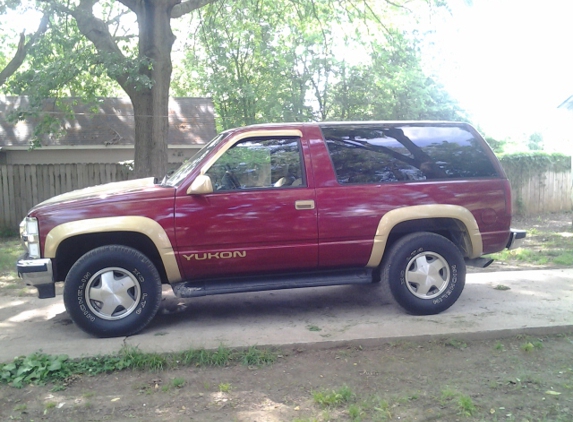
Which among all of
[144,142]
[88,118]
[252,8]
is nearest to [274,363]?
[144,142]

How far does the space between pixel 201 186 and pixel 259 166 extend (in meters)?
0.74

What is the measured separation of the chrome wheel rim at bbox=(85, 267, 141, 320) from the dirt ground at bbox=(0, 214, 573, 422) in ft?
2.94

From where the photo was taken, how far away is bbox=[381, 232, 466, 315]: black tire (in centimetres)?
583

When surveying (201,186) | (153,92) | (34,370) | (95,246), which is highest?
(153,92)

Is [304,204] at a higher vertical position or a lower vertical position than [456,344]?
higher

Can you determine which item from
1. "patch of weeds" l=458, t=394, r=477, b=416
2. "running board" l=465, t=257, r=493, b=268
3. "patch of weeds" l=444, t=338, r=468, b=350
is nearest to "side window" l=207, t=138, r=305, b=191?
"patch of weeds" l=444, t=338, r=468, b=350

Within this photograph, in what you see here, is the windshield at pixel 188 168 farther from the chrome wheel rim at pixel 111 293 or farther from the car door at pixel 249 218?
the chrome wheel rim at pixel 111 293

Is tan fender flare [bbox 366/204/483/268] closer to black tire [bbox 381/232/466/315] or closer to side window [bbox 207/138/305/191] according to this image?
black tire [bbox 381/232/466/315]

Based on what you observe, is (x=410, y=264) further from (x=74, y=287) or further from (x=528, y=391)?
(x=74, y=287)

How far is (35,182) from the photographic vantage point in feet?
44.7

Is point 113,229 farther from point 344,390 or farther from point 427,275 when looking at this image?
point 427,275

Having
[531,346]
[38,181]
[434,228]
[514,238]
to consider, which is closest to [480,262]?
[514,238]

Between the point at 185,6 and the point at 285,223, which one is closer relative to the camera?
the point at 285,223

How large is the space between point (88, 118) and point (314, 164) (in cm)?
1595
